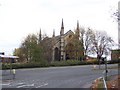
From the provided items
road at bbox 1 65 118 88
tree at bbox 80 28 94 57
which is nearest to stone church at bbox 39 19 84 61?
tree at bbox 80 28 94 57

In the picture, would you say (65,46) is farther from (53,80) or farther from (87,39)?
(53,80)

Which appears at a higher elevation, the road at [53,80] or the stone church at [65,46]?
the stone church at [65,46]

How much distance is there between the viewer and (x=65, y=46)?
4496 inches

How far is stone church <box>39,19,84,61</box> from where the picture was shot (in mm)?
102062

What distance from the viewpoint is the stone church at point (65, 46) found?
102062mm

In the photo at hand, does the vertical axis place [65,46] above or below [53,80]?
above

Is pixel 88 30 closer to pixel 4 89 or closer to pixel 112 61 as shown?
pixel 112 61

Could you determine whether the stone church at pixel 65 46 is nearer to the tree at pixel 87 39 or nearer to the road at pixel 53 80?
the tree at pixel 87 39

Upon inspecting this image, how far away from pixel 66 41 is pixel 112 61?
86.1 feet

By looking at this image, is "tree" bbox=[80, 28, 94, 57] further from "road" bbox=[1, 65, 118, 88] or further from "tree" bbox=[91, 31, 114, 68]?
"road" bbox=[1, 65, 118, 88]

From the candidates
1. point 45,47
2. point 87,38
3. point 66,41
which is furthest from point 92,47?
point 45,47

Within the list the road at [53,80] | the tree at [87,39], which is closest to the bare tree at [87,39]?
the tree at [87,39]

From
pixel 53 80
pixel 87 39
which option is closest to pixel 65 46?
pixel 87 39

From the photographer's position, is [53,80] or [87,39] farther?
[87,39]
